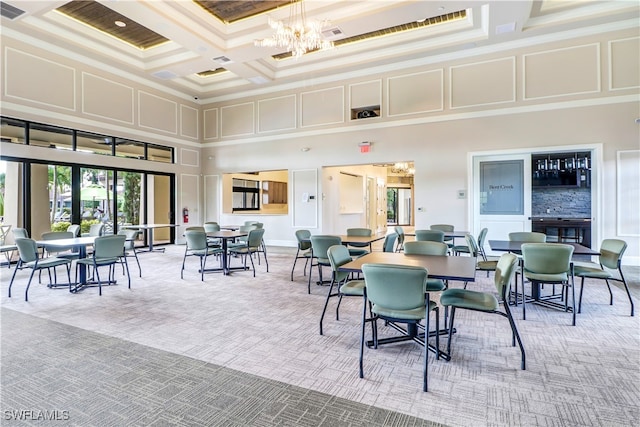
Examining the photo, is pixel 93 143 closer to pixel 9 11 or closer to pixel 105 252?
pixel 9 11

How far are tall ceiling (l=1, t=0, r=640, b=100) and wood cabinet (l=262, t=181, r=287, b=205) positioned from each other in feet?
17.1

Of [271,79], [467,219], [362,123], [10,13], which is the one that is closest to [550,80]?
[467,219]

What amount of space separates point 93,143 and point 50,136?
0.98 m

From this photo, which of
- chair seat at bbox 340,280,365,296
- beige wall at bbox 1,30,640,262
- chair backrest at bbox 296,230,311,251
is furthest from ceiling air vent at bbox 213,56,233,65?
chair seat at bbox 340,280,365,296

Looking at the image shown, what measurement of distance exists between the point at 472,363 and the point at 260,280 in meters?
3.82

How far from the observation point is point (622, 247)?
12.9ft

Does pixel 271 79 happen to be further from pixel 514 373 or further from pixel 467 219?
pixel 514 373

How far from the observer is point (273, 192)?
14.3m

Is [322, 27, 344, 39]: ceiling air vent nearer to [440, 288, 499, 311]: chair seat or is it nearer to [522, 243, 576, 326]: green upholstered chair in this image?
[522, 243, 576, 326]: green upholstered chair

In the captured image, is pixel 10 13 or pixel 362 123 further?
pixel 362 123

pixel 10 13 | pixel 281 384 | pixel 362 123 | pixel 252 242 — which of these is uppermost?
pixel 10 13

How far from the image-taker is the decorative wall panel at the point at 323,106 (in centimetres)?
960

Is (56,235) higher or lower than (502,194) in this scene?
Answer: lower

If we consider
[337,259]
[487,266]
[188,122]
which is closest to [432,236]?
[487,266]
